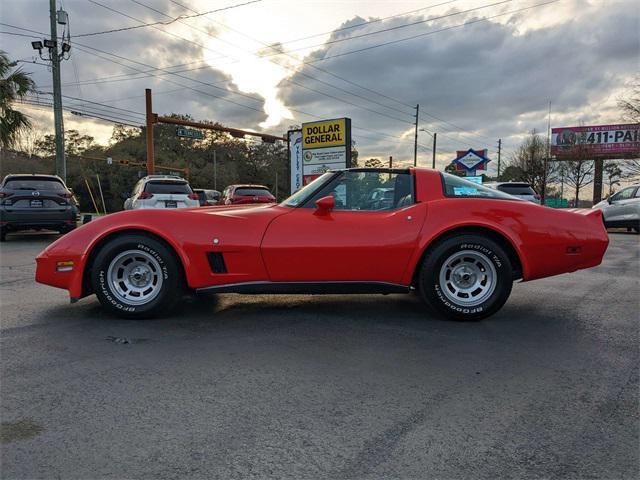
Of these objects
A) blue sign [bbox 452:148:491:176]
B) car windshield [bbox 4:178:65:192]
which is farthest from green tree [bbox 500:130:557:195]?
car windshield [bbox 4:178:65:192]

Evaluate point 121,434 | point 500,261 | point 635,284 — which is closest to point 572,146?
point 635,284

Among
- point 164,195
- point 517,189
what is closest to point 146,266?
point 164,195

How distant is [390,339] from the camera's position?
350 cm

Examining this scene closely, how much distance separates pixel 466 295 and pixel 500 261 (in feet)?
1.35

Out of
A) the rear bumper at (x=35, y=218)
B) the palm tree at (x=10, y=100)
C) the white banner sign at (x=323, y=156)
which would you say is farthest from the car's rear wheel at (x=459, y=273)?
the palm tree at (x=10, y=100)

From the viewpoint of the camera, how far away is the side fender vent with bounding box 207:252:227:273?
3867 mm

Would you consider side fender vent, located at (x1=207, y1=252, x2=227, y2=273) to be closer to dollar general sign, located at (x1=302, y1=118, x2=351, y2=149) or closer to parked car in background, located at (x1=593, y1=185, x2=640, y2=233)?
dollar general sign, located at (x1=302, y1=118, x2=351, y2=149)

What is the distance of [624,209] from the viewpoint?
45.4ft

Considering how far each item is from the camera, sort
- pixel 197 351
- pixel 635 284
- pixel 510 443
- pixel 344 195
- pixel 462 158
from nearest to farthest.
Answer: pixel 510 443 → pixel 197 351 → pixel 344 195 → pixel 635 284 → pixel 462 158

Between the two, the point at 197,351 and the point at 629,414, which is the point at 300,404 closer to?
the point at 197,351

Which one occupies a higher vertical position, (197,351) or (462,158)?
(462,158)

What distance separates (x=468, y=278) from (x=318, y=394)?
208 centimetres

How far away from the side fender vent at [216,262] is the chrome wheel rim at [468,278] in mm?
1871

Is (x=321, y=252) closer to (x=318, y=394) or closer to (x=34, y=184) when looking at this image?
(x=318, y=394)
